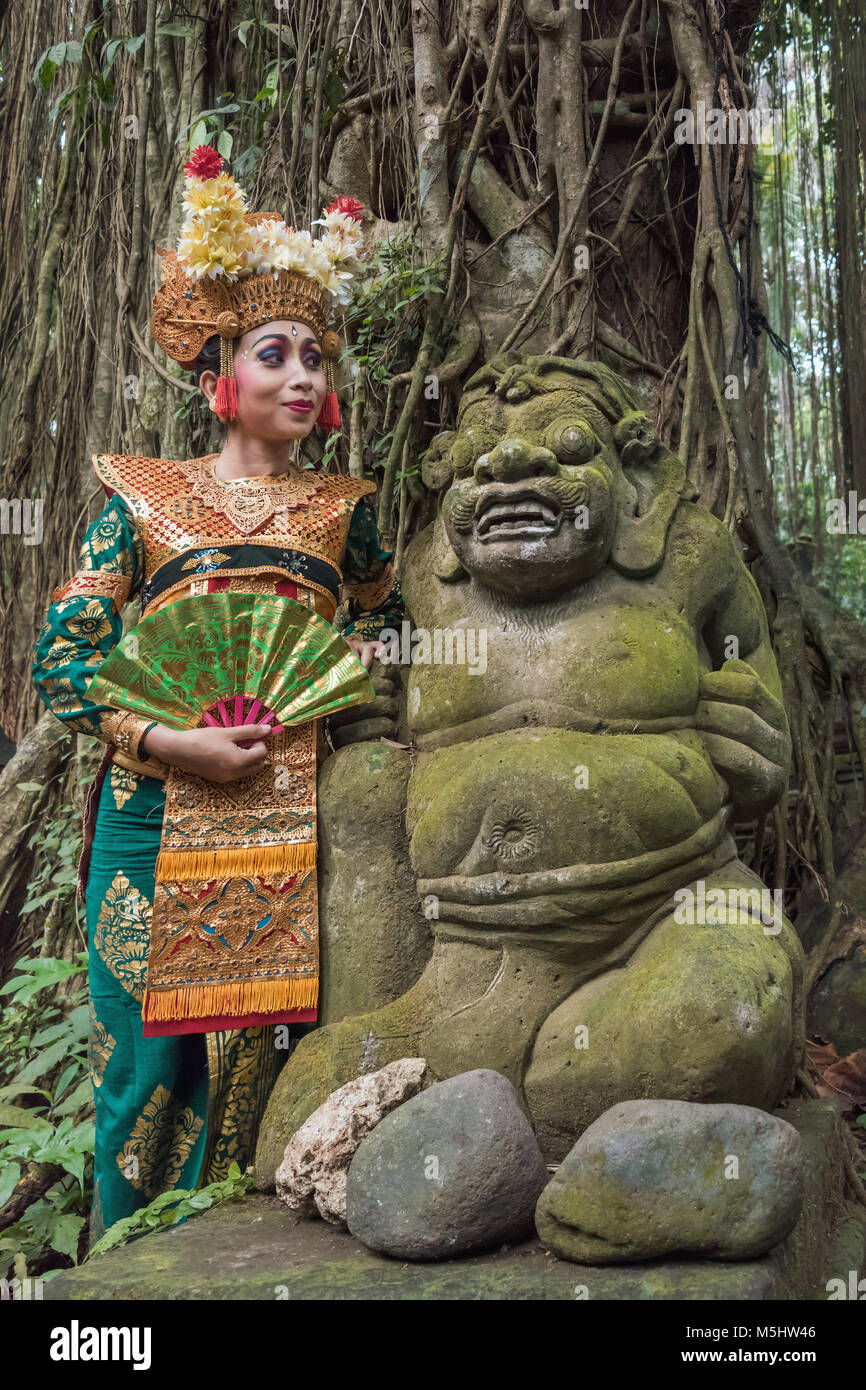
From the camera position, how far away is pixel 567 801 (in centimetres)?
225

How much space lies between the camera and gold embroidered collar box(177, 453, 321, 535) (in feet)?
9.29

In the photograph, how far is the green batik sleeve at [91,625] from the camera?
104 inches

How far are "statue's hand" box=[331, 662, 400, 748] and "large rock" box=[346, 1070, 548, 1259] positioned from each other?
0.98m

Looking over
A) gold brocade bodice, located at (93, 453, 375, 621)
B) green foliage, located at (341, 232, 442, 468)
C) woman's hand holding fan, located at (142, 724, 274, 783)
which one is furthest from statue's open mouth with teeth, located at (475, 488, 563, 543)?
green foliage, located at (341, 232, 442, 468)

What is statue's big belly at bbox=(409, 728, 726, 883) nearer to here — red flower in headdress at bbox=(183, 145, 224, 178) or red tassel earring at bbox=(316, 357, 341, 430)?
red tassel earring at bbox=(316, 357, 341, 430)

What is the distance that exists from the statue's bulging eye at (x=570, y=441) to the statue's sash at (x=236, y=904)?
0.83 m

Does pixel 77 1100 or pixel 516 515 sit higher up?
pixel 516 515

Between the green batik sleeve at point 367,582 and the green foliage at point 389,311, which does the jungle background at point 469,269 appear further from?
the green batik sleeve at point 367,582

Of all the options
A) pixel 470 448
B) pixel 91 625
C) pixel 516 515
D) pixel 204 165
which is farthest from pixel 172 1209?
pixel 204 165

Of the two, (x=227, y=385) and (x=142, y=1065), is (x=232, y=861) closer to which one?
(x=142, y=1065)

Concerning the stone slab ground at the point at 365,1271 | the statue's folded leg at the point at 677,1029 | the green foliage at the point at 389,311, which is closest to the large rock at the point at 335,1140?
the stone slab ground at the point at 365,1271

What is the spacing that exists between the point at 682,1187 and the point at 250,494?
1.75 metres

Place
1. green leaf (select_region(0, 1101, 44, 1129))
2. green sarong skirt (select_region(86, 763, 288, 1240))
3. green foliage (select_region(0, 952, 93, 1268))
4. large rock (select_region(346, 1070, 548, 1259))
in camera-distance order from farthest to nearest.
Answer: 1. green leaf (select_region(0, 1101, 44, 1129))
2. green foliage (select_region(0, 952, 93, 1268))
3. green sarong skirt (select_region(86, 763, 288, 1240))
4. large rock (select_region(346, 1070, 548, 1259))
